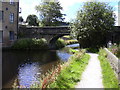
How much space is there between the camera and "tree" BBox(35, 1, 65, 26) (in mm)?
50406

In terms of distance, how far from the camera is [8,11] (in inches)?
1267

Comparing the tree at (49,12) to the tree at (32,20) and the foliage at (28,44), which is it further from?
the foliage at (28,44)

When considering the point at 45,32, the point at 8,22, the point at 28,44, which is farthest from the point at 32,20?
the point at 28,44

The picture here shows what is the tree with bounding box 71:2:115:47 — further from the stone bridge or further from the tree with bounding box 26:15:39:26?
the tree with bounding box 26:15:39:26

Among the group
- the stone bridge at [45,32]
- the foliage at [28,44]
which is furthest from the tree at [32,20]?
the foliage at [28,44]

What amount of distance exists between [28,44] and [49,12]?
69.1 feet

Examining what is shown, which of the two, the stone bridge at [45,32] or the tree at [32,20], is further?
the tree at [32,20]

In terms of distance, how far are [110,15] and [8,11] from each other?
17.0m

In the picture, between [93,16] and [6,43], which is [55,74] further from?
[6,43]

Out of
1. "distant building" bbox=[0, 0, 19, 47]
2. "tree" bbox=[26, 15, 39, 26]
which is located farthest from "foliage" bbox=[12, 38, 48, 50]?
"tree" bbox=[26, 15, 39, 26]

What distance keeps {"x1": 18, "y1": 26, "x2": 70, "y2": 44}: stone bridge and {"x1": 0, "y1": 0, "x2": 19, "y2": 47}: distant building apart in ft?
5.28

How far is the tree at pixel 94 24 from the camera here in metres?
27.8

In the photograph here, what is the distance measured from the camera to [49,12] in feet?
166

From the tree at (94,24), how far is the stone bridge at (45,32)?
16.1 feet
